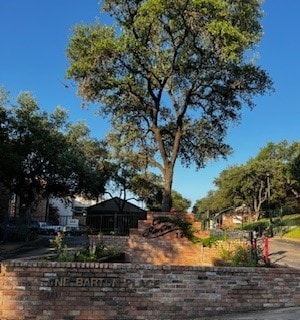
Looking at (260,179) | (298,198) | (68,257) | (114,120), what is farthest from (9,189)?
(298,198)

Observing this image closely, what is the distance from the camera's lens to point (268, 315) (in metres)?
8.45

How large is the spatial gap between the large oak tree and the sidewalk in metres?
10.4

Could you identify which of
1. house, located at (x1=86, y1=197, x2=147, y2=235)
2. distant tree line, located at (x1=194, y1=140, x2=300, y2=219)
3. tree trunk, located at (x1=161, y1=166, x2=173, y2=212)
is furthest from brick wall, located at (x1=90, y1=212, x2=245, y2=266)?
distant tree line, located at (x1=194, y1=140, x2=300, y2=219)

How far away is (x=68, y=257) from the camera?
9492 mm

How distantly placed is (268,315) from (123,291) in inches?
104

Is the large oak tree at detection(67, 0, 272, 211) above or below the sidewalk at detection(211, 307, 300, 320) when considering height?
above

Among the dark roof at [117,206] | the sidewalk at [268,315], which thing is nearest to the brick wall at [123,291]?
the sidewalk at [268,315]

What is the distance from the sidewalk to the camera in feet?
26.9

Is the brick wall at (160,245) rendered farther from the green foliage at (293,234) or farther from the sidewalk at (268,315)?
the green foliage at (293,234)

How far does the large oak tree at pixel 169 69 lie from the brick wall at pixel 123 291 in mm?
10140

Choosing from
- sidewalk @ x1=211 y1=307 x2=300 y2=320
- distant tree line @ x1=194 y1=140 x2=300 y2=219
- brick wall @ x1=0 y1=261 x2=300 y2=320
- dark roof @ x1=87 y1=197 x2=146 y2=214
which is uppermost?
distant tree line @ x1=194 y1=140 x2=300 y2=219

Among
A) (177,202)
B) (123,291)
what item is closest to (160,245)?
(123,291)

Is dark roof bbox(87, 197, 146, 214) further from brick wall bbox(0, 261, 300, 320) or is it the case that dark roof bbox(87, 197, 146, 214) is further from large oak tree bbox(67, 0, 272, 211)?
brick wall bbox(0, 261, 300, 320)

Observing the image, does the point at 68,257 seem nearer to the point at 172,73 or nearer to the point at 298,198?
the point at 172,73
